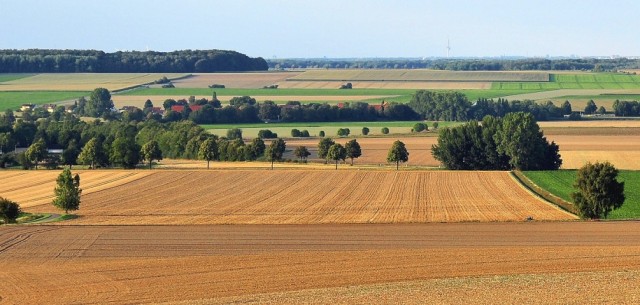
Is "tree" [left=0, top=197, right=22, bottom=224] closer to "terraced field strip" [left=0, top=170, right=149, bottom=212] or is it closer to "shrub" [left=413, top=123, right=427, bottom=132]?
"terraced field strip" [left=0, top=170, right=149, bottom=212]

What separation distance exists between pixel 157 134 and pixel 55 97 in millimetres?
65900

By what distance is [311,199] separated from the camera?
214 ft

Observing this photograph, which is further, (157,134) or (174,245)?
(157,134)

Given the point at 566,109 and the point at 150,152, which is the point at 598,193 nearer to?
the point at 150,152

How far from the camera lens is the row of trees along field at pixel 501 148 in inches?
3383

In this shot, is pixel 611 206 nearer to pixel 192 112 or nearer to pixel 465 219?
pixel 465 219

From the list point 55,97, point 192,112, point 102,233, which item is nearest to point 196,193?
point 102,233

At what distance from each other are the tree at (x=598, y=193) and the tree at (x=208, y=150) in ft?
135

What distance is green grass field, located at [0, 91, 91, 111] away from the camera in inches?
6161

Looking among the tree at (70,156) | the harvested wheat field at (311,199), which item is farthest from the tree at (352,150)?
the tree at (70,156)

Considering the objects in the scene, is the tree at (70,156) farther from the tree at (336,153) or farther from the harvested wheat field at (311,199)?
the tree at (336,153)

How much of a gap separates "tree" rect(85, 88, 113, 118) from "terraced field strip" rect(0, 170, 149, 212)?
6097cm

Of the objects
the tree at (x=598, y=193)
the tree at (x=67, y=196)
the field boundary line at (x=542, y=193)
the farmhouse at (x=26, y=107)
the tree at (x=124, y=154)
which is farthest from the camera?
the farmhouse at (x=26, y=107)

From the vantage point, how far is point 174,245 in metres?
46.2
